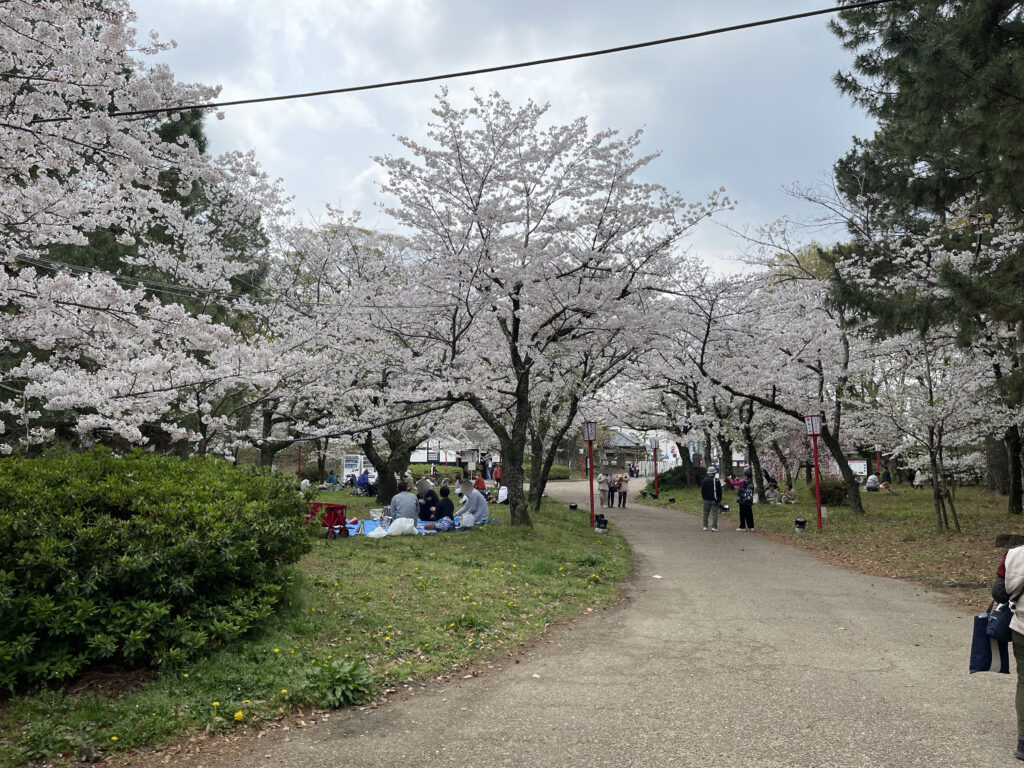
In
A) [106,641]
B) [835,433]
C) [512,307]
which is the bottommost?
[106,641]

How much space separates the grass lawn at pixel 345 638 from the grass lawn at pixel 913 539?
415 cm

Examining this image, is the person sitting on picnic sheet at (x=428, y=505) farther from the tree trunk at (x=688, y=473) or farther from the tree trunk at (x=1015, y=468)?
the tree trunk at (x=688, y=473)

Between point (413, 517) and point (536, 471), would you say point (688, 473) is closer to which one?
point (536, 471)

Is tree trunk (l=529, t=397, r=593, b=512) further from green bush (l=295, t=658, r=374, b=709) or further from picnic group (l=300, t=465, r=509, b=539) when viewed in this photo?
green bush (l=295, t=658, r=374, b=709)

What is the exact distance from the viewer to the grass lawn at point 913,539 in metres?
9.32

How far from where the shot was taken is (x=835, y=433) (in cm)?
1823

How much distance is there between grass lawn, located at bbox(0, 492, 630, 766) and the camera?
3875 mm

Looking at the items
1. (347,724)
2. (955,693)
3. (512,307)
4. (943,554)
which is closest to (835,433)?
(943,554)

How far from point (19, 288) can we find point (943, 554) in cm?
1287

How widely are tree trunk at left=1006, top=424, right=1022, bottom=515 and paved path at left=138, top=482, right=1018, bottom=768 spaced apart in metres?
10.6

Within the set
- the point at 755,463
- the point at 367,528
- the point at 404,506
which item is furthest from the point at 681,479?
the point at 367,528

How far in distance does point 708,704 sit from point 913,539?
10462 millimetres

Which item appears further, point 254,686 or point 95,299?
point 95,299

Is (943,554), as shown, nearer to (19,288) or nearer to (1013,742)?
(1013,742)
